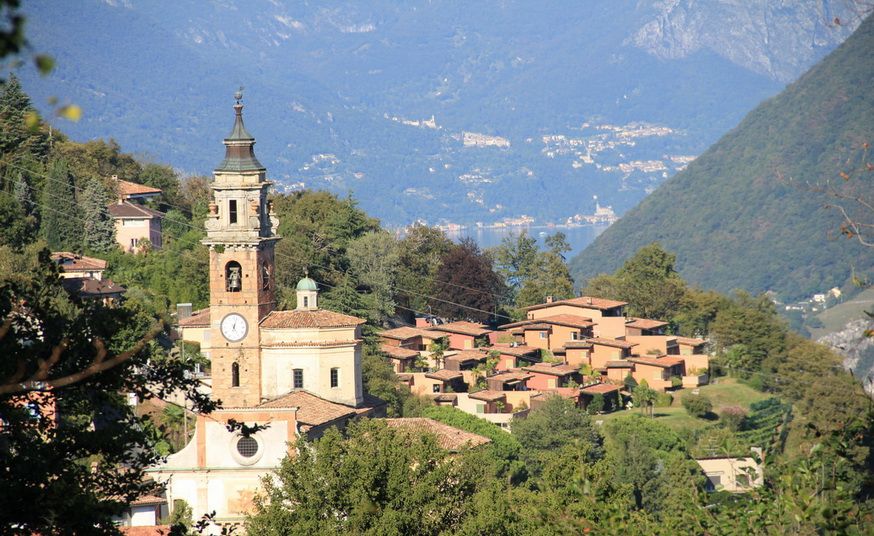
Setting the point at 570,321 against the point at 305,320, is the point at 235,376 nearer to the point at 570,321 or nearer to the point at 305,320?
the point at 305,320

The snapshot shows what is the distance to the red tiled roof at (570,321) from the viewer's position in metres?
70.1

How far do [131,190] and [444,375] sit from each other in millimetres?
19082

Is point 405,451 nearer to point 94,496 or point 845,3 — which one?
point 94,496

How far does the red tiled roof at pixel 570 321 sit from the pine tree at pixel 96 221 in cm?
1750

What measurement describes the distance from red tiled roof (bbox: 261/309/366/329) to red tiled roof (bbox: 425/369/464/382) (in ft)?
42.4

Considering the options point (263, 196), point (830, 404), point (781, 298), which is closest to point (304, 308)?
point (263, 196)

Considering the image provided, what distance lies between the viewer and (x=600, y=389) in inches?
2512

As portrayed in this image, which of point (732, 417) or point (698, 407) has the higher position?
point (698, 407)

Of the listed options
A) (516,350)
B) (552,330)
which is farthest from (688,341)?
(516,350)

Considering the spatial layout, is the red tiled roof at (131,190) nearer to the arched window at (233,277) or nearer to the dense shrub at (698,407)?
the dense shrub at (698,407)

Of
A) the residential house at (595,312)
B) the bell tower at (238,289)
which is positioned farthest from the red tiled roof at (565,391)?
the bell tower at (238,289)

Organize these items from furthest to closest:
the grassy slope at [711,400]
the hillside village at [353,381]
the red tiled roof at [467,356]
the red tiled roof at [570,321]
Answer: the red tiled roof at [570,321] → the red tiled roof at [467,356] → the grassy slope at [711,400] → the hillside village at [353,381]

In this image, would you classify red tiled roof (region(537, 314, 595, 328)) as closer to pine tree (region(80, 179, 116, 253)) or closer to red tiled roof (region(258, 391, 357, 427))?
pine tree (region(80, 179, 116, 253))

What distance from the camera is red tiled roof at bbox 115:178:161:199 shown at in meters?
73.3
